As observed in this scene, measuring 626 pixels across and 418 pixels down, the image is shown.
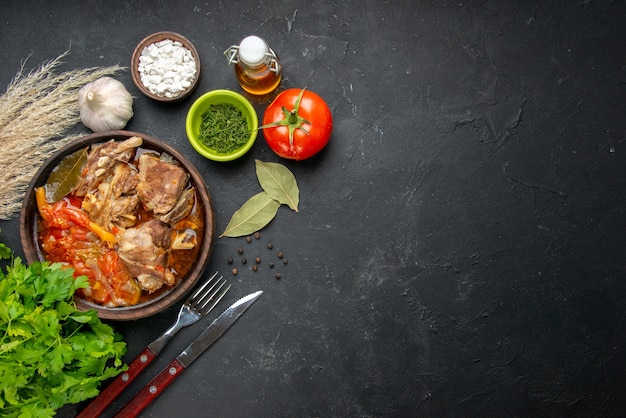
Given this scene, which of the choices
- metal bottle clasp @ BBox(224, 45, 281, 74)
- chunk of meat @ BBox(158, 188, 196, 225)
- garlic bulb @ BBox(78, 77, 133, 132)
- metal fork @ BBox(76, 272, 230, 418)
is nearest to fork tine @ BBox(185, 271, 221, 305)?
metal fork @ BBox(76, 272, 230, 418)

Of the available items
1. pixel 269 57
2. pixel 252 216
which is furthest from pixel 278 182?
pixel 269 57

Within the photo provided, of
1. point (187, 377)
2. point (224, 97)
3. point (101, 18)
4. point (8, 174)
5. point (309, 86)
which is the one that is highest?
point (101, 18)

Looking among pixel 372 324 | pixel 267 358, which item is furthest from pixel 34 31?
pixel 372 324

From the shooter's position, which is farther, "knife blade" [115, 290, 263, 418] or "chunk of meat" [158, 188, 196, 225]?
"knife blade" [115, 290, 263, 418]

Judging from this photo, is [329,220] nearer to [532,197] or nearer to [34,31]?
[532,197]

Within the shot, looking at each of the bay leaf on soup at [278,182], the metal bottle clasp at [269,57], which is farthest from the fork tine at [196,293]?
the metal bottle clasp at [269,57]

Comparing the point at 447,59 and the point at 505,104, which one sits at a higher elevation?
the point at 447,59

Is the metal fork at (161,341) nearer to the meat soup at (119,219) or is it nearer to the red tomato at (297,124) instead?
the meat soup at (119,219)

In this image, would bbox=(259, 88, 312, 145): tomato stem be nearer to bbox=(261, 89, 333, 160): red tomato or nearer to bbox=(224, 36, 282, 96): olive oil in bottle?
bbox=(261, 89, 333, 160): red tomato
